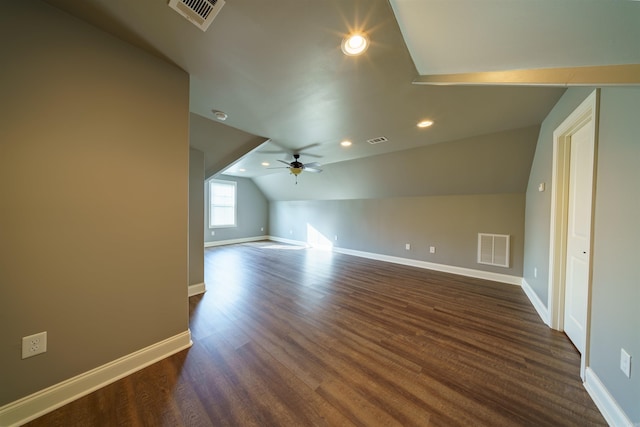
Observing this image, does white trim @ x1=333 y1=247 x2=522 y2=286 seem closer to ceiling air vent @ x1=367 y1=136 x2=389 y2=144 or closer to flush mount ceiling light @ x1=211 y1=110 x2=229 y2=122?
ceiling air vent @ x1=367 y1=136 x2=389 y2=144

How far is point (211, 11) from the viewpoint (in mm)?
1207

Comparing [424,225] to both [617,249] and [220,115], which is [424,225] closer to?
[617,249]

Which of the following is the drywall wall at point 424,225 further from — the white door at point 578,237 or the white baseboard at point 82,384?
the white baseboard at point 82,384

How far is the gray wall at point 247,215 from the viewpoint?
7.02m

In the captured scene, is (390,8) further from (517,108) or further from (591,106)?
(517,108)

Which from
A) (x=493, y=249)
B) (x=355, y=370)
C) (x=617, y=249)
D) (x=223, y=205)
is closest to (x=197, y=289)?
(x=355, y=370)

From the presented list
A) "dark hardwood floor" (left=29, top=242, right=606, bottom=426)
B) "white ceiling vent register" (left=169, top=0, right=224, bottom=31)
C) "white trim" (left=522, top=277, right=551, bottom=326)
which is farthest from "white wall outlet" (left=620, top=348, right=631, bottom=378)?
"white ceiling vent register" (left=169, top=0, right=224, bottom=31)

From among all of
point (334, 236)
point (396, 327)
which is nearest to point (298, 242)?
point (334, 236)

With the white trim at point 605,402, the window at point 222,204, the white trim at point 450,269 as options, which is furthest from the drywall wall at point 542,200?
the window at point 222,204

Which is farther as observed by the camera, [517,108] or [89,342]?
[517,108]

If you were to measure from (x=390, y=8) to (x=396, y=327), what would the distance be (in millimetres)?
2667

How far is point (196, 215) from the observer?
3111 millimetres

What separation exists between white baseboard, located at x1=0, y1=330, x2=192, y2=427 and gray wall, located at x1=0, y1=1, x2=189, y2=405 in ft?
0.16

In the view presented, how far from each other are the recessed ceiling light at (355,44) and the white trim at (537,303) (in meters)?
3.30
